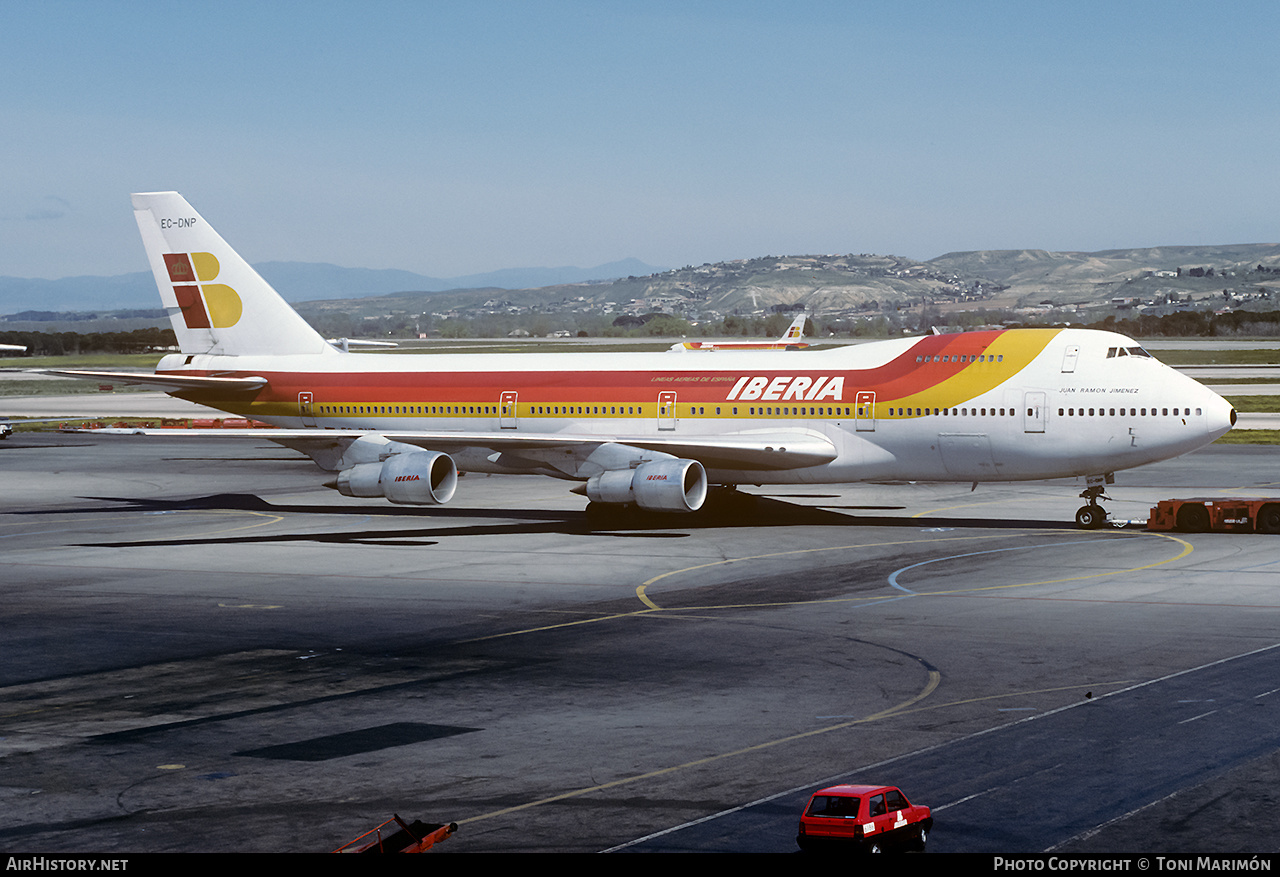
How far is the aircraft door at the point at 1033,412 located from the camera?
137ft

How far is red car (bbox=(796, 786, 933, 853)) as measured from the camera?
46.2ft

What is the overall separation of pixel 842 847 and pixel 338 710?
1048cm

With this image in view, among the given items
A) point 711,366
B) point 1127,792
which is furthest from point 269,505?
point 1127,792

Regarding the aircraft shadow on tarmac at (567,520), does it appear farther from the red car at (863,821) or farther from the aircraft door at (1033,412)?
the red car at (863,821)

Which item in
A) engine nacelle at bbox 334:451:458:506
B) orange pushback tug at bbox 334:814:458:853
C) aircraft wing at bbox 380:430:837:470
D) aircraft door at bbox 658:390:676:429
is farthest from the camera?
aircraft door at bbox 658:390:676:429

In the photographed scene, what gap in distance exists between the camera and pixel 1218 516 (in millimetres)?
42375

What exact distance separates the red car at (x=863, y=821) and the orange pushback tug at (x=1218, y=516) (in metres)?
31.0

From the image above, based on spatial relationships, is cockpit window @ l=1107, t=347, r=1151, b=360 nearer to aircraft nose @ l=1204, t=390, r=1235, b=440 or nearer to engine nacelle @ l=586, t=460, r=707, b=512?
aircraft nose @ l=1204, t=390, r=1235, b=440

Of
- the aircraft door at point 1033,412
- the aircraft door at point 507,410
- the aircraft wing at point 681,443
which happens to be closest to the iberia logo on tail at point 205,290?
the aircraft wing at point 681,443

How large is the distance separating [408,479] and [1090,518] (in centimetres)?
2126

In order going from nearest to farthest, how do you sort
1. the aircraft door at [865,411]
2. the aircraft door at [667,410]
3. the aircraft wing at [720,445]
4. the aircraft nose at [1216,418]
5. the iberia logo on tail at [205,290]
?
the aircraft nose at [1216,418] → the aircraft door at [865,411] → the aircraft wing at [720,445] → the aircraft door at [667,410] → the iberia logo on tail at [205,290]

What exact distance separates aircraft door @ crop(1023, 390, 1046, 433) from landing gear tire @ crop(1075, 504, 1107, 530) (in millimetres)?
3637

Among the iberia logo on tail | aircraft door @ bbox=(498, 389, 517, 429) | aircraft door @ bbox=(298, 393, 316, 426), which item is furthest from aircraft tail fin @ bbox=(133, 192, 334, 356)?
aircraft door @ bbox=(498, 389, 517, 429)

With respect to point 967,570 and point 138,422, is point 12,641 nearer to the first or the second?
point 967,570
